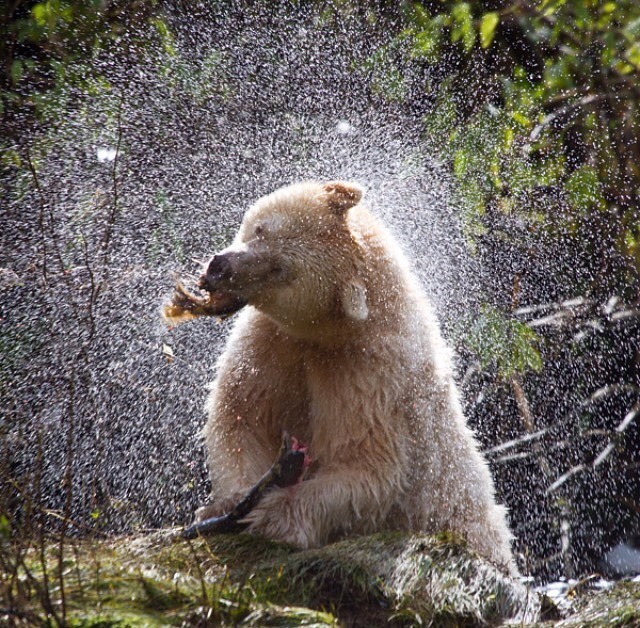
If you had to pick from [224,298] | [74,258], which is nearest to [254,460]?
[224,298]

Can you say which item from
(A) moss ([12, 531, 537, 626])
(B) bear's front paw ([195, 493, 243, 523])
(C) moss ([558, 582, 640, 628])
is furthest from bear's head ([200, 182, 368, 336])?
(C) moss ([558, 582, 640, 628])

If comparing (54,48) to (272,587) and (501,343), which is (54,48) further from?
(272,587)

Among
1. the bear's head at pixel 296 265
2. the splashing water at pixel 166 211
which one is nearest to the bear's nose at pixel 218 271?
the bear's head at pixel 296 265

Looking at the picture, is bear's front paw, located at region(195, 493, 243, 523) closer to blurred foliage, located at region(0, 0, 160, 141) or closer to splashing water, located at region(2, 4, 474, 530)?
splashing water, located at region(2, 4, 474, 530)

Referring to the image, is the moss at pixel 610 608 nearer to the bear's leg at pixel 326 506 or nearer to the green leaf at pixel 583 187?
the bear's leg at pixel 326 506

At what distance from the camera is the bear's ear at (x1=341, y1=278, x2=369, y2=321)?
3973 mm

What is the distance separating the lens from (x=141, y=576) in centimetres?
289

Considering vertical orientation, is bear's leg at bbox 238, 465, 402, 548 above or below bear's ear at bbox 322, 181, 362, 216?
below

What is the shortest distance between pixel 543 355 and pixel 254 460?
3.77 m

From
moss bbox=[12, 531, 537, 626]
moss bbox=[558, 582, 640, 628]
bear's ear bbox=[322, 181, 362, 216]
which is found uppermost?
bear's ear bbox=[322, 181, 362, 216]

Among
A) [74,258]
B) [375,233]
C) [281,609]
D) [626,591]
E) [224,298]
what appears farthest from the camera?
[74,258]

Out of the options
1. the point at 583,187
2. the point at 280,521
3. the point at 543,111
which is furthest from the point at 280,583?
the point at 543,111

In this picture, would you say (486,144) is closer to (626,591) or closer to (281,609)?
(626,591)

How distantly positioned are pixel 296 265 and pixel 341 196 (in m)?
0.42
